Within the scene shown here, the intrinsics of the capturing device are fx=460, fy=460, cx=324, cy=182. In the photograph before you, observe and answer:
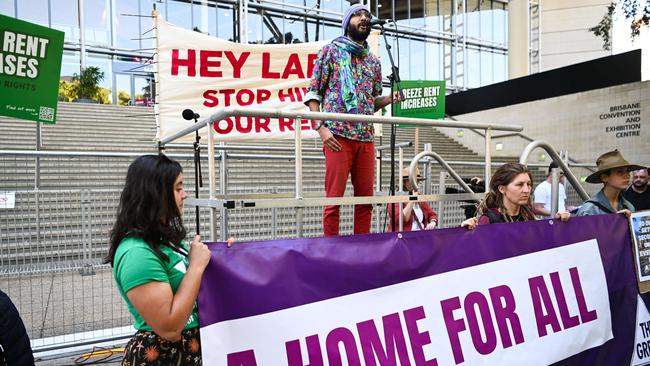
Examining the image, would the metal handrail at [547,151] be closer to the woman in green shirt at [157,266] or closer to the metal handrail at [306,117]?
the metal handrail at [306,117]

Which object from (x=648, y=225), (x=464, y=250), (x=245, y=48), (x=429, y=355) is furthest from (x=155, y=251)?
(x=245, y=48)

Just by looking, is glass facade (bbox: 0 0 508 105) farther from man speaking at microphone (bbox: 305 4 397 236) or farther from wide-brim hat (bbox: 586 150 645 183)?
man speaking at microphone (bbox: 305 4 397 236)

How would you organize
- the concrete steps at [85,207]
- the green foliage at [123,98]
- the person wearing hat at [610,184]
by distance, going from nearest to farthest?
the person wearing hat at [610,184] < the concrete steps at [85,207] < the green foliage at [123,98]

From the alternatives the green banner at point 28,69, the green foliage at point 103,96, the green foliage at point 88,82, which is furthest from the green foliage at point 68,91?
the green banner at point 28,69

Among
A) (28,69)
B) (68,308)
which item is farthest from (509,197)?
(68,308)

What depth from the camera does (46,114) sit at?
4.12 metres

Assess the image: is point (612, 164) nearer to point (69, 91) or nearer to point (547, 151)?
point (547, 151)

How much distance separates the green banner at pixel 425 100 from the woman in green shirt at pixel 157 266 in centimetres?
593

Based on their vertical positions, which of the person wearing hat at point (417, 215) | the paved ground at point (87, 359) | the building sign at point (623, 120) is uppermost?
the building sign at point (623, 120)

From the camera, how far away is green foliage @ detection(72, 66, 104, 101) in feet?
55.3


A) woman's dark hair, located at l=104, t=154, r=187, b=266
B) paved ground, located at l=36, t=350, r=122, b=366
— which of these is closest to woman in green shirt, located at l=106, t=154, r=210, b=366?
woman's dark hair, located at l=104, t=154, r=187, b=266

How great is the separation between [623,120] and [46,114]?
15.2 meters

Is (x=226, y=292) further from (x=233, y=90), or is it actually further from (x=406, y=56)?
(x=406, y=56)

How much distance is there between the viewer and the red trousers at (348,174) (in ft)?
9.78
